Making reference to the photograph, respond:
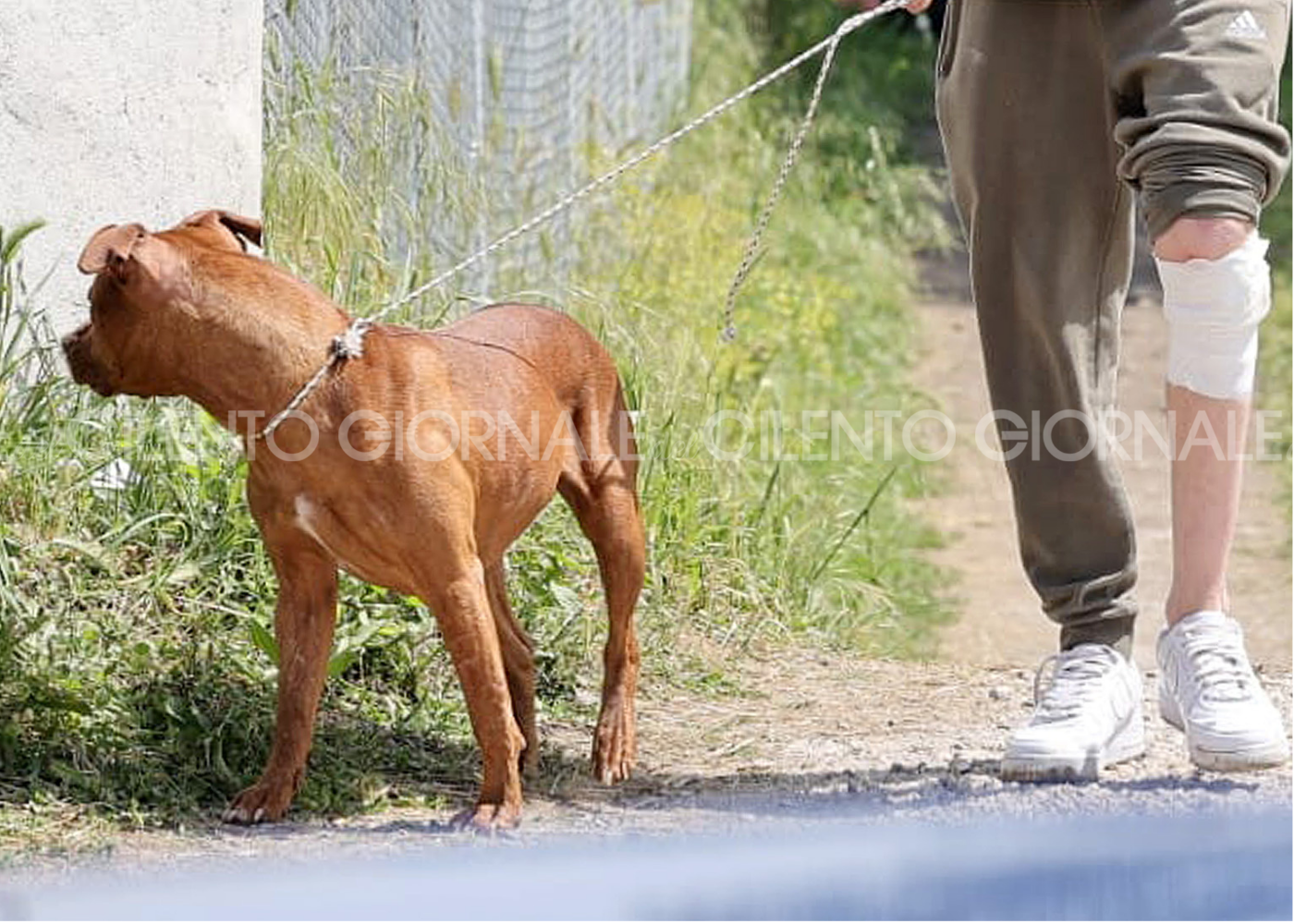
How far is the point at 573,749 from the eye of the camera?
4.28 m

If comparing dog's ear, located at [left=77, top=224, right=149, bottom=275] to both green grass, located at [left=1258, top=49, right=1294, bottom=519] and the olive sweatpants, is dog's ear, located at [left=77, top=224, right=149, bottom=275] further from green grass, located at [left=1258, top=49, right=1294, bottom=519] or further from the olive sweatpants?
green grass, located at [left=1258, top=49, right=1294, bottom=519]

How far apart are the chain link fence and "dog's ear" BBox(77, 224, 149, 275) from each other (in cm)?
188

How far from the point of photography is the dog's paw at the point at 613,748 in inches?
160

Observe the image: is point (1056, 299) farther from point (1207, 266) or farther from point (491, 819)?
point (491, 819)

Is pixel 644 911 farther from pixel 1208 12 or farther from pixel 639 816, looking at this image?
pixel 1208 12

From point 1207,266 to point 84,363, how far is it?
1.76m

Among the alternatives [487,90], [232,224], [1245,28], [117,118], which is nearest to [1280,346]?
[487,90]

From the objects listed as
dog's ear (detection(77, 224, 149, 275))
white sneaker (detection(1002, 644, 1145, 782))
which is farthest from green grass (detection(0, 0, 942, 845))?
white sneaker (detection(1002, 644, 1145, 782))

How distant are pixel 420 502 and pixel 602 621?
133 cm

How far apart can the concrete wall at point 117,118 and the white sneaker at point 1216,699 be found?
2.37m

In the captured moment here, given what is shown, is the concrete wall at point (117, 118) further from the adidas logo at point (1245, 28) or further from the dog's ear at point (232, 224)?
the adidas logo at point (1245, 28)

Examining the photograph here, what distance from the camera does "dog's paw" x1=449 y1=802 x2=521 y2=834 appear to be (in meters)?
3.59

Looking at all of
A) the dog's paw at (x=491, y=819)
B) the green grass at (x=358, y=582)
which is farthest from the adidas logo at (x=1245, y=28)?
the green grass at (x=358, y=582)

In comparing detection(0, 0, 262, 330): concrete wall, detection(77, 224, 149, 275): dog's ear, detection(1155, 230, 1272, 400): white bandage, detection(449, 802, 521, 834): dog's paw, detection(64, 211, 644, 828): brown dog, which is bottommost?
detection(449, 802, 521, 834): dog's paw
